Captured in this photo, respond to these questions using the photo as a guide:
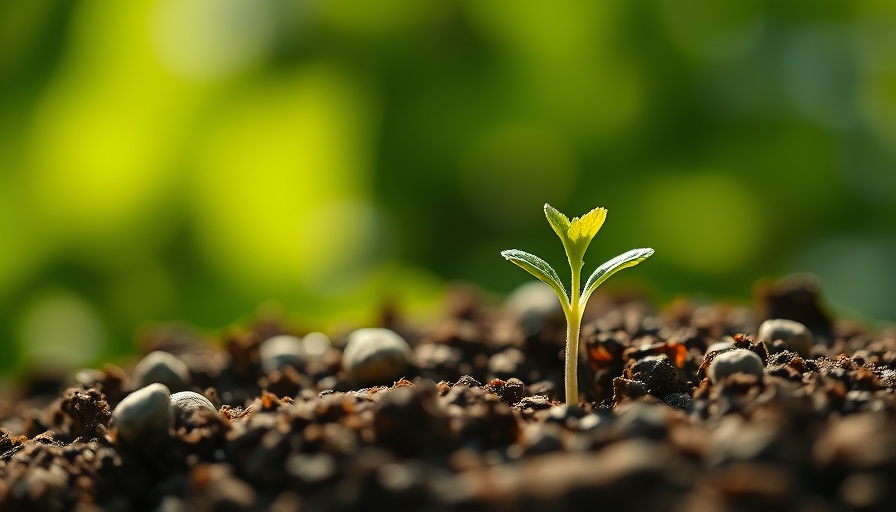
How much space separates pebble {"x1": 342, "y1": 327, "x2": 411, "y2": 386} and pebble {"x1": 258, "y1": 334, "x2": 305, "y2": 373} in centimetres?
20

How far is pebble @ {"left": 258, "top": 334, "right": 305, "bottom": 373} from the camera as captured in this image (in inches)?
57.4

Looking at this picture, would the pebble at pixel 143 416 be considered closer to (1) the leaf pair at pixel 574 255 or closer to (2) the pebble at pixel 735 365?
(1) the leaf pair at pixel 574 255

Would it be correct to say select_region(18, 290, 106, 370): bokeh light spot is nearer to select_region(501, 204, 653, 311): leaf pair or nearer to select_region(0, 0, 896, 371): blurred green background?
select_region(0, 0, 896, 371): blurred green background

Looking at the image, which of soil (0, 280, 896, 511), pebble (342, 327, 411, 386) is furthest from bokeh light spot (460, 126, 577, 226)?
pebble (342, 327, 411, 386)

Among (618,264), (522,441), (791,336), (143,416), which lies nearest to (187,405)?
(143,416)

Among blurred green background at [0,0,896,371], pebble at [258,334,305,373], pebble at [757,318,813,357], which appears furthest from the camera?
blurred green background at [0,0,896,371]

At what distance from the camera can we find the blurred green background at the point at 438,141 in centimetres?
320

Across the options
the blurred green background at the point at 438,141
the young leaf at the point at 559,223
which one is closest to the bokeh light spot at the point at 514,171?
the blurred green background at the point at 438,141

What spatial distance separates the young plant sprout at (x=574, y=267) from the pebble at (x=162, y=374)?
583 millimetres

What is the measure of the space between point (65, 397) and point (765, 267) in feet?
9.08

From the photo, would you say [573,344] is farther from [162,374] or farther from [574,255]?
[162,374]

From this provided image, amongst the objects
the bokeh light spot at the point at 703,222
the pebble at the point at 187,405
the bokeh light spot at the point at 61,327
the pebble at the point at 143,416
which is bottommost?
the pebble at the point at 143,416

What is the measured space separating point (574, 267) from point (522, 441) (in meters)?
0.25

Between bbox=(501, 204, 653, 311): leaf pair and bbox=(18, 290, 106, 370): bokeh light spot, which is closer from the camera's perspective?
bbox=(501, 204, 653, 311): leaf pair
